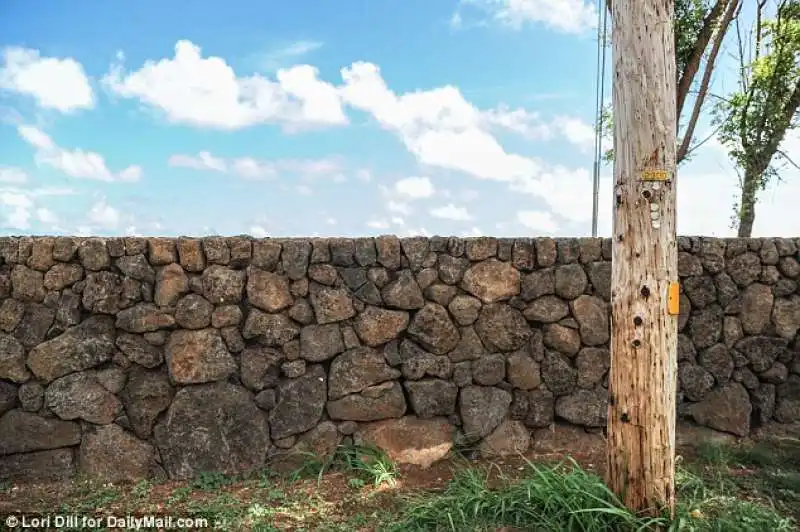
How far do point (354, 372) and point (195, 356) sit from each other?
1.12 m

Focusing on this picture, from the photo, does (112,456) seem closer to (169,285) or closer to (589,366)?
(169,285)

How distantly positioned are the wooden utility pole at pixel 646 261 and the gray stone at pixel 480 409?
1366 mm

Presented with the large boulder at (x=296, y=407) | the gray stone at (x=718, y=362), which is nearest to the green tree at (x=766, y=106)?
the gray stone at (x=718, y=362)

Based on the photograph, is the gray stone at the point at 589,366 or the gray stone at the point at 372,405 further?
the gray stone at the point at 589,366

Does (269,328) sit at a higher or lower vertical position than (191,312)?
lower

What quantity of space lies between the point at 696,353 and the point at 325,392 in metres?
3.01

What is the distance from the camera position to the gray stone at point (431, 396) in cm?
444

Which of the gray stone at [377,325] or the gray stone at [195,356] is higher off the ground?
the gray stone at [377,325]

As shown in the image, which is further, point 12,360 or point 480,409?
point 480,409

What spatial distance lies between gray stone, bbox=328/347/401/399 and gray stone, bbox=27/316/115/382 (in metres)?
1.60

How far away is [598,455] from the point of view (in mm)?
4613

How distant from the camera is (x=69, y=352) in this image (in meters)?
4.16

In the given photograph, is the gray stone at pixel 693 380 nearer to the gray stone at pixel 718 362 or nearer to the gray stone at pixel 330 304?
the gray stone at pixel 718 362

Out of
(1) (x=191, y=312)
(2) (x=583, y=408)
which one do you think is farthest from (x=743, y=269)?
(1) (x=191, y=312)
